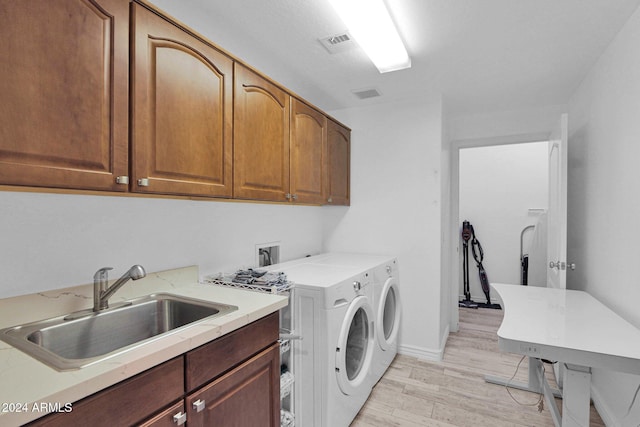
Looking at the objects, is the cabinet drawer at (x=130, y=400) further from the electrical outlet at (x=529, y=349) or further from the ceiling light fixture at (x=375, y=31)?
the ceiling light fixture at (x=375, y=31)

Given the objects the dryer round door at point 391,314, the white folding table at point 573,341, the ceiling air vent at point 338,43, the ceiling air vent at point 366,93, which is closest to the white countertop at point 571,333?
the white folding table at point 573,341

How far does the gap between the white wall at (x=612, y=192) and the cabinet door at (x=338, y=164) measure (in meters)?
1.83

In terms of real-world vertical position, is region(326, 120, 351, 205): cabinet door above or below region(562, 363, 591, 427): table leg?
above

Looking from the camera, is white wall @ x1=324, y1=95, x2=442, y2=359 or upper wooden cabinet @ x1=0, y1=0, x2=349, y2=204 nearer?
upper wooden cabinet @ x1=0, y1=0, x2=349, y2=204

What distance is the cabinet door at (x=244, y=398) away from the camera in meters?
1.00

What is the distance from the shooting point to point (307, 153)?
86.7 inches

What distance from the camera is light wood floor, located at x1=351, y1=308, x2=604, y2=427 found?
1924 mm

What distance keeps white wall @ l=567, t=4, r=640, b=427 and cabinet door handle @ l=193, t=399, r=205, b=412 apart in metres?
2.00

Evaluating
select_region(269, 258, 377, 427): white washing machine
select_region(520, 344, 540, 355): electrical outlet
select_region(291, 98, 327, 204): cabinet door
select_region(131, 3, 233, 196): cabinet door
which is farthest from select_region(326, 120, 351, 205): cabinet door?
select_region(520, 344, 540, 355): electrical outlet

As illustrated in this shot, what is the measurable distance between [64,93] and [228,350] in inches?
38.3

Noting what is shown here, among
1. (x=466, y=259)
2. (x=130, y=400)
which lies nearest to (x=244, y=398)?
(x=130, y=400)

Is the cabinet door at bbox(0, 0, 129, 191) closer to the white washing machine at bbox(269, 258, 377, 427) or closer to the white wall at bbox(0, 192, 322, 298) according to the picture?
the white wall at bbox(0, 192, 322, 298)

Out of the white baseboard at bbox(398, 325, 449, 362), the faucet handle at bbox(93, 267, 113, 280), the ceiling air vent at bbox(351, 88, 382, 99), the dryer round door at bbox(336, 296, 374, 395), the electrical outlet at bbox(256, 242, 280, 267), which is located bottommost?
the white baseboard at bbox(398, 325, 449, 362)

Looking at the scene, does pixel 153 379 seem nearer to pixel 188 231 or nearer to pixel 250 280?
pixel 250 280
